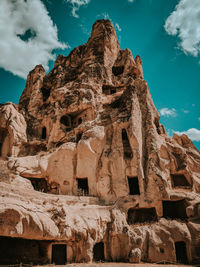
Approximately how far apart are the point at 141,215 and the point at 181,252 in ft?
13.0

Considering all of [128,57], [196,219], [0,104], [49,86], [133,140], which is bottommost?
[196,219]

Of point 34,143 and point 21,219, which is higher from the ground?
point 34,143

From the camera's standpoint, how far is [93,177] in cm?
1873

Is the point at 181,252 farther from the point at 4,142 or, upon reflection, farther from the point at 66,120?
the point at 4,142

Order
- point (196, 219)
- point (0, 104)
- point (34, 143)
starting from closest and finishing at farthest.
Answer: point (196, 219) → point (34, 143) → point (0, 104)

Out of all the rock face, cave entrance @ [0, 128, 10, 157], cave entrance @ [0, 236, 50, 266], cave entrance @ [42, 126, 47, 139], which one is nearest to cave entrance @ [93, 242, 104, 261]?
the rock face

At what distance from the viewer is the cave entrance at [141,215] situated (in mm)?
18188

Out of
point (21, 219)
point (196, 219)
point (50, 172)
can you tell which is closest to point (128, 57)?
point (50, 172)

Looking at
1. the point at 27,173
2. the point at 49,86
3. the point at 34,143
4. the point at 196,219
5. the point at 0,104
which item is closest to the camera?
the point at 196,219

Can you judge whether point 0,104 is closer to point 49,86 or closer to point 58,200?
point 49,86

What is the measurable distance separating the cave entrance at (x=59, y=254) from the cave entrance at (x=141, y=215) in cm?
661

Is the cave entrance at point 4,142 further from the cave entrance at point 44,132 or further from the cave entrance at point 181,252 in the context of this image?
the cave entrance at point 181,252

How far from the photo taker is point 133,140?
65.2ft

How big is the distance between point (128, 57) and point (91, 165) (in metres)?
19.6
